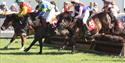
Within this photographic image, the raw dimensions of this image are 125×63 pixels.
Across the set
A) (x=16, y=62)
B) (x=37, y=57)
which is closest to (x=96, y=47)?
(x=37, y=57)

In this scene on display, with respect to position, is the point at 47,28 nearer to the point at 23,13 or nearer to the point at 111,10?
the point at 23,13

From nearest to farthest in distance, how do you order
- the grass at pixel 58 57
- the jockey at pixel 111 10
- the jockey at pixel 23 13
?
the grass at pixel 58 57 → the jockey at pixel 111 10 → the jockey at pixel 23 13

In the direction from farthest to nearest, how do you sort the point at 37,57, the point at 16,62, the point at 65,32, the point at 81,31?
the point at 65,32 → the point at 81,31 → the point at 37,57 → the point at 16,62

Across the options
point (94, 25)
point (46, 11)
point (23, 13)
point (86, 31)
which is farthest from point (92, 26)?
point (23, 13)

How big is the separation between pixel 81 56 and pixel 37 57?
5.27 ft

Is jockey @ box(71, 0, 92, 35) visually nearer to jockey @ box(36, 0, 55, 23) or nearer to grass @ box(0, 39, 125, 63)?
jockey @ box(36, 0, 55, 23)

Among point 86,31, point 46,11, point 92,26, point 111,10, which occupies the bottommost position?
point 86,31

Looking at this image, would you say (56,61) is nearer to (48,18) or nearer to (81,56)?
(81,56)

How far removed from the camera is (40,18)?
69.8 ft

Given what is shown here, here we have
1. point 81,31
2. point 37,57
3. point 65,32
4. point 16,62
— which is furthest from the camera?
point 65,32

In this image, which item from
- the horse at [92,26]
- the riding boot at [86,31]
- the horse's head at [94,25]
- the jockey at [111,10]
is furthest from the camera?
the riding boot at [86,31]

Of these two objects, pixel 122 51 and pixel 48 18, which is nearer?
pixel 122 51

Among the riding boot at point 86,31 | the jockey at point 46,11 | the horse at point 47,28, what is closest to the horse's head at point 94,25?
the riding boot at point 86,31

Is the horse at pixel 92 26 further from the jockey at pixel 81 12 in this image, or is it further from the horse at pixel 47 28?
the horse at pixel 47 28
